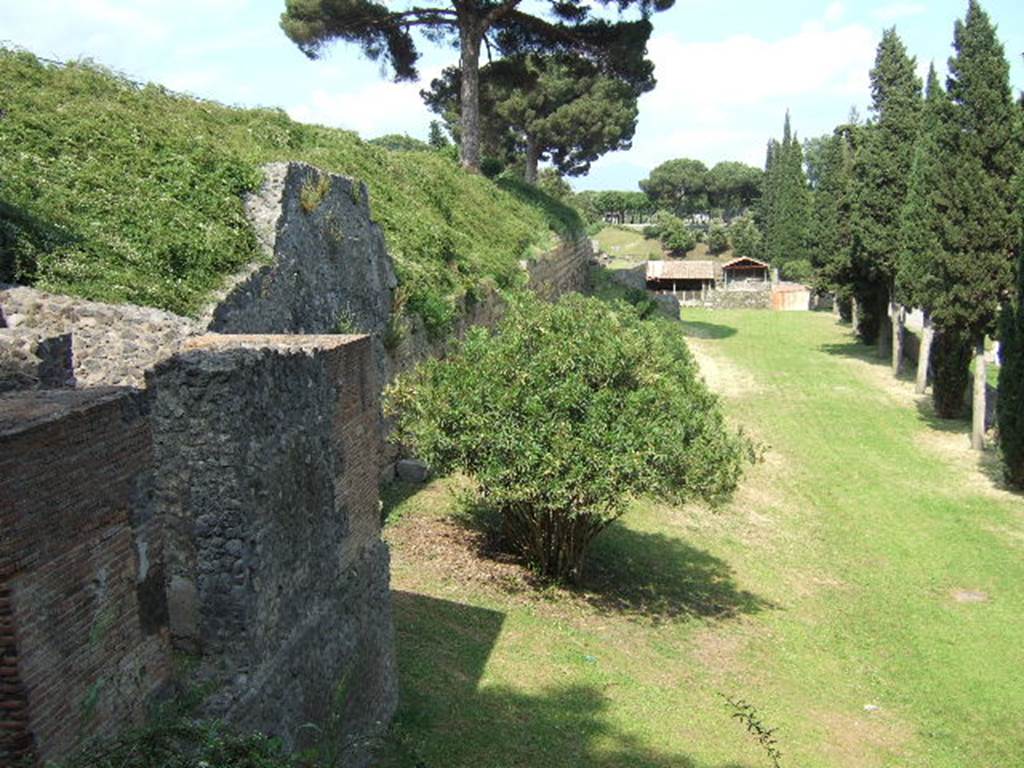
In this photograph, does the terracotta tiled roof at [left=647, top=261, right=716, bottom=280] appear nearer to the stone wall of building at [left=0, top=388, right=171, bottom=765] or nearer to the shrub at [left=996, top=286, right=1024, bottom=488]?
the shrub at [left=996, top=286, right=1024, bottom=488]

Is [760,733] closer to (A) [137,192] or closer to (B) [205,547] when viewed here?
(B) [205,547]

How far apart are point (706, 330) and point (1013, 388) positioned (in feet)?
89.6

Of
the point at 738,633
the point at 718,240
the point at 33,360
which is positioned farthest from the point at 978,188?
the point at 718,240

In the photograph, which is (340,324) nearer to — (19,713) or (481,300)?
(481,300)

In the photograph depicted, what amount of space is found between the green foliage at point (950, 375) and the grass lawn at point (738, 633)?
19.2ft

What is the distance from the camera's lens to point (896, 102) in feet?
113

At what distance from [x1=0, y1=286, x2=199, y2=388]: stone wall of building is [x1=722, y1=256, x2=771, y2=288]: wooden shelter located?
62843mm

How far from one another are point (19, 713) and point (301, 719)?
316 centimetres

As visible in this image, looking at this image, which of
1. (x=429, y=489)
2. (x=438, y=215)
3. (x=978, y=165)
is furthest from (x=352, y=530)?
(x=978, y=165)

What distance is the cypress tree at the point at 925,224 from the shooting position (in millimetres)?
25672

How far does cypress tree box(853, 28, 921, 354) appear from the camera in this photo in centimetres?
3372

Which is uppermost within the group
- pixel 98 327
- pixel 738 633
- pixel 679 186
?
pixel 679 186

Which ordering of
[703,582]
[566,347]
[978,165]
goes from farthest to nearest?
1. [978,165]
2. [703,582]
3. [566,347]

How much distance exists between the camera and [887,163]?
1331 inches
